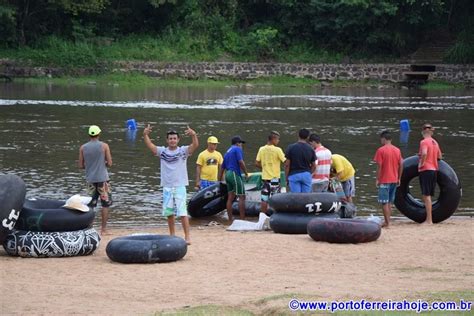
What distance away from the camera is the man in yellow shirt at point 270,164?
1703cm

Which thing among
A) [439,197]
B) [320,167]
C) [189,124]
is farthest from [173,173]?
[189,124]

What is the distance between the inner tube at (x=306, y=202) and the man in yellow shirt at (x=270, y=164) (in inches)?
48.0

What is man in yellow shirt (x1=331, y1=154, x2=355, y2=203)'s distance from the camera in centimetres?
1714

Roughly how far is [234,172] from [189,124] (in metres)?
15.2

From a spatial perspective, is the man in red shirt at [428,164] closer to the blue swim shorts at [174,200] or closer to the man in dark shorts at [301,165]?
the man in dark shorts at [301,165]

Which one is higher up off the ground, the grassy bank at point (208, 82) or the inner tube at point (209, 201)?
the inner tube at point (209, 201)

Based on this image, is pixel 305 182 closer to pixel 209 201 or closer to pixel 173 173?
pixel 209 201

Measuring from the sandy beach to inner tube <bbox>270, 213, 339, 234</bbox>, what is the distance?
0.61 feet

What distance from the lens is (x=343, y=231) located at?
14.8 meters

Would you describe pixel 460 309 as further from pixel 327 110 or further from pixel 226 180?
pixel 327 110

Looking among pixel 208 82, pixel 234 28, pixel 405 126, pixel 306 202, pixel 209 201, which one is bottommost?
pixel 208 82

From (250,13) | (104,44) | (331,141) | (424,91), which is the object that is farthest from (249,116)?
(250,13)

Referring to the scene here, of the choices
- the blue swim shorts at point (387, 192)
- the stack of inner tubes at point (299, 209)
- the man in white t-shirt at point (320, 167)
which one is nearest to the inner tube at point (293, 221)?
the stack of inner tubes at point (299, 209)

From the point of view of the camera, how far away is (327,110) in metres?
38.8
